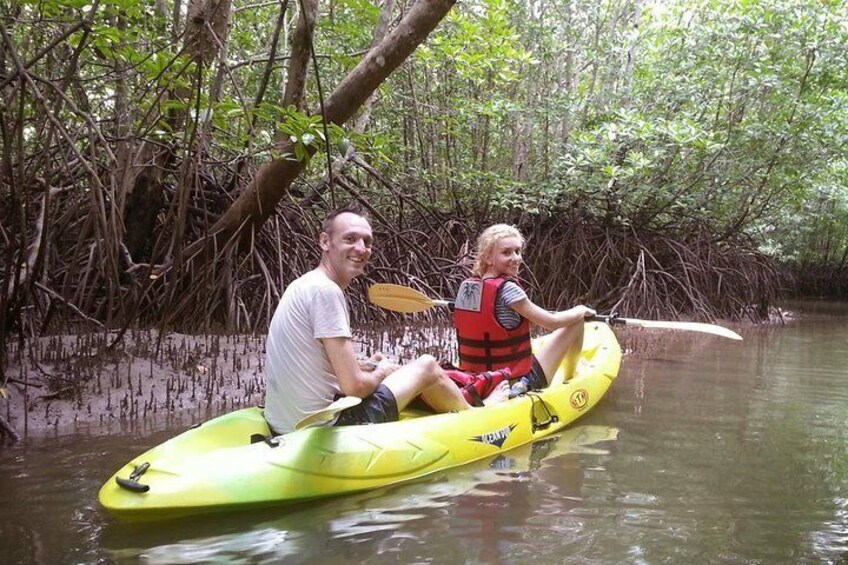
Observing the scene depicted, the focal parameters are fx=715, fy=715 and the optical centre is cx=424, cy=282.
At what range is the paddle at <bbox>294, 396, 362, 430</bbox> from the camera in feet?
8.09

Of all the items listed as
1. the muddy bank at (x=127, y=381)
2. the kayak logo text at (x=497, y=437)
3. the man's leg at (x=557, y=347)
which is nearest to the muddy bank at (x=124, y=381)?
the muddy bank at (x=127, y=381)

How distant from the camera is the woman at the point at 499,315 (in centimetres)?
365

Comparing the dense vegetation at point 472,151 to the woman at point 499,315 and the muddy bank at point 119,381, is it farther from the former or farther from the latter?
the woman at point 499,315

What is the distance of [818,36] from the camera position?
802 cm

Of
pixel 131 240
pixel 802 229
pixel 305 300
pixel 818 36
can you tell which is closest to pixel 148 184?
pixel 131 240

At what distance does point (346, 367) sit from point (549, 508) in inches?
34.3

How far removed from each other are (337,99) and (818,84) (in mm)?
6915

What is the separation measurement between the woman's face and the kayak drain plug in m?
1.99

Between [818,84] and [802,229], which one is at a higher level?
[818,84]

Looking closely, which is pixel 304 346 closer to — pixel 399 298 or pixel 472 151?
pixel 399 298

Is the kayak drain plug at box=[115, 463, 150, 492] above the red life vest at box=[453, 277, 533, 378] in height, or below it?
below

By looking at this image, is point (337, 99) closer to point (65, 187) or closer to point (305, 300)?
point (65, 187)

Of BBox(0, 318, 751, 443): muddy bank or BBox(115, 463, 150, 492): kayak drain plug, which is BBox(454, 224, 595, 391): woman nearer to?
BBox(0, 318, 751, 443): muddy bank

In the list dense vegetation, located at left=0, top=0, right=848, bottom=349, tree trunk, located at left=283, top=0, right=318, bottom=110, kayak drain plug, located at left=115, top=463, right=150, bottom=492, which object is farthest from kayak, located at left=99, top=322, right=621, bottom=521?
tree trunk, located at left=283, top=0, right=318, bottom=110
